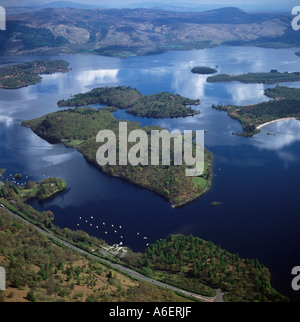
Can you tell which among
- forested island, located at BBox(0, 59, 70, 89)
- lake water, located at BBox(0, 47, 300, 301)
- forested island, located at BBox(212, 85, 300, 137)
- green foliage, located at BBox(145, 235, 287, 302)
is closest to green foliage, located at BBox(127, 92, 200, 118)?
lake water, located at BBox(0, 47, 300, 301)

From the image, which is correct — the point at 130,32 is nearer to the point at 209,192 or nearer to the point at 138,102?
the point at 138,102

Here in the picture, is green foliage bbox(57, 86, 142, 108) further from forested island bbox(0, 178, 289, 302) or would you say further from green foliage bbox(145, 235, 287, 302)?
green foliage bbox(145, 235, 287, 302)

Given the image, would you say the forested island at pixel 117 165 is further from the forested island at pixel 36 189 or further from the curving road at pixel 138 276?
the curving road at pixel 138 276

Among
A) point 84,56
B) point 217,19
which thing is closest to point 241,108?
point 84,56

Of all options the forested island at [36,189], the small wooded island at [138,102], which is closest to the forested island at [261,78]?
the small wooded island at [138,102]

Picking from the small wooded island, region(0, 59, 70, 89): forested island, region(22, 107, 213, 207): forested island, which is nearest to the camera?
region(22, 107, 213, 207): forested island
